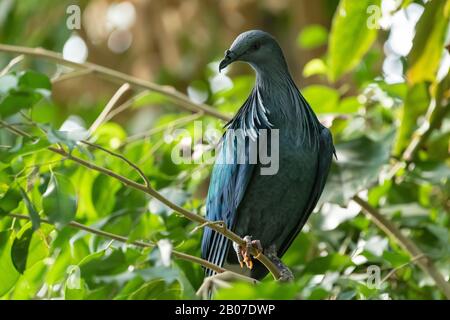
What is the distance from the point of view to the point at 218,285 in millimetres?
1797

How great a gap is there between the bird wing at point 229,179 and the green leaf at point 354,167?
1.81ft

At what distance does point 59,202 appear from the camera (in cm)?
198

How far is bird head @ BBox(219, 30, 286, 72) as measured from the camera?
5.58 ft

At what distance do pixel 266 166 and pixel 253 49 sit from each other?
481 mm

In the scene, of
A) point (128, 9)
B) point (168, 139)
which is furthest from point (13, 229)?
point (128, 9)

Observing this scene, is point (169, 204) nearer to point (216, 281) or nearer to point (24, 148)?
point (216, 281)

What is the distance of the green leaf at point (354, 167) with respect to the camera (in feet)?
9.14

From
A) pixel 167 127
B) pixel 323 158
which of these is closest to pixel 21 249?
pixel 323 158

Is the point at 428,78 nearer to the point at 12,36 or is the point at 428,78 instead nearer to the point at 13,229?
the point at 13,229

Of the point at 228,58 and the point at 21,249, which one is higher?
the point at 228,58

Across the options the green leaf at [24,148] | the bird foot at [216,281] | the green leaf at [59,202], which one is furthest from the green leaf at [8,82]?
the bird foot at [216,281]

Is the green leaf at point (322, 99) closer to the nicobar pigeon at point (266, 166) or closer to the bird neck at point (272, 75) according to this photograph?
the nicobar pigeon at point (266, 166)

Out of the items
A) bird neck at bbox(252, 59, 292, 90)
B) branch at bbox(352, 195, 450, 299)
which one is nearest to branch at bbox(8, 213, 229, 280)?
bird neck at bbox(252, 59, 292, 90)
